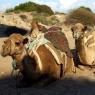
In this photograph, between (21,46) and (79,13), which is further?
(79,13)

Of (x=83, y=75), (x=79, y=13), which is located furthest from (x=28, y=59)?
(x=79, y=13)

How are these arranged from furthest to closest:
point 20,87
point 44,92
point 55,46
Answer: point 55,46, point 20,87, point 44,92

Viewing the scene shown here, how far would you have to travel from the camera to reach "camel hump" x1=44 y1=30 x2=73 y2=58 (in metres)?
10.7

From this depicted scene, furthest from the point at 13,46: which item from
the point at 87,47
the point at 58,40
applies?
the point at 87,47

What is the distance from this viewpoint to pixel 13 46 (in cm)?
925

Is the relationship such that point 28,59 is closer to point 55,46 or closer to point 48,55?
point 48,55

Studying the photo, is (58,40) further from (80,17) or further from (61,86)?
(80,17)

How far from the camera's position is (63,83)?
33.3ft

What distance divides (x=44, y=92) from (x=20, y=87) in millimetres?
804

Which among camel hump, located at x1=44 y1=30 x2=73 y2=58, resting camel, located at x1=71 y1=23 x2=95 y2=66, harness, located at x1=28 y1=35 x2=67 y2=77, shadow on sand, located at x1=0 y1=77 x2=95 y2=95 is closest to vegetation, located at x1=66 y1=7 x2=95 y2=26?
resting camel, located at x1=71 y1=23 x2=95 y2=66

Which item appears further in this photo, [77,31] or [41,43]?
[77,31]

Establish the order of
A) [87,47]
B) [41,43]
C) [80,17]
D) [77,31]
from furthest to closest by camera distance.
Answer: [80,17] → [87,47] → [77,31] → [41,43]

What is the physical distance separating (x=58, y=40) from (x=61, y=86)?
1.39 m

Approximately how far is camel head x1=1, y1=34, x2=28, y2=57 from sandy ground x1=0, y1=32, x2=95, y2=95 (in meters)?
0.73
